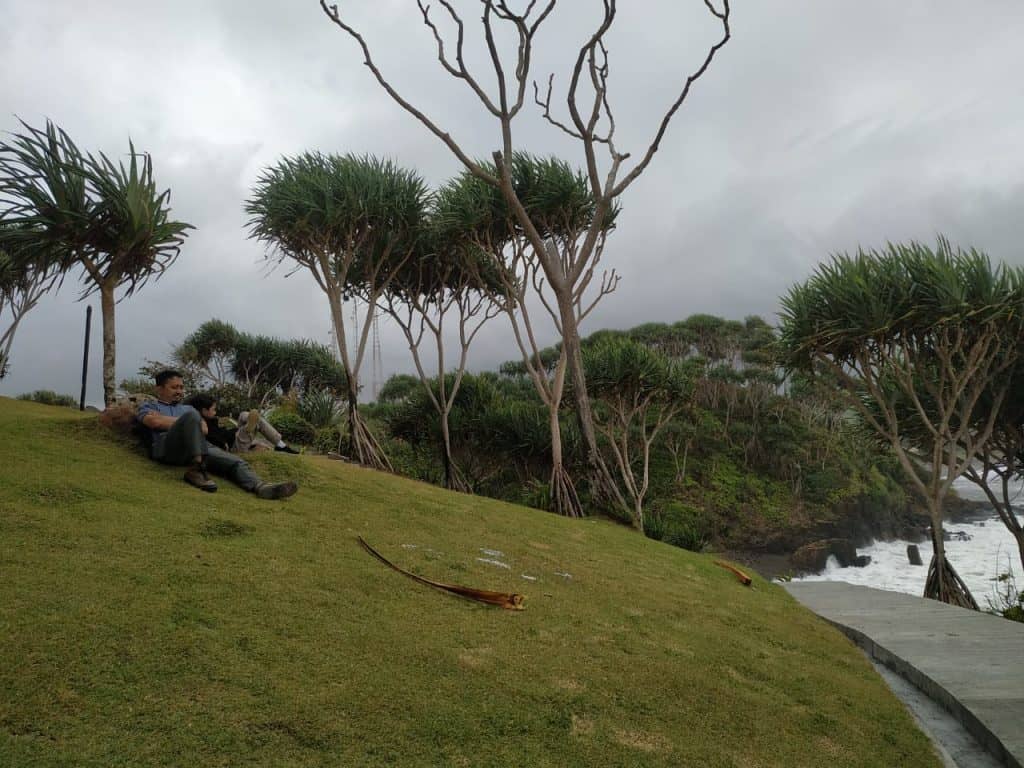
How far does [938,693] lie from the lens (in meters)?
4.78

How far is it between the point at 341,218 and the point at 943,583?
13.7m

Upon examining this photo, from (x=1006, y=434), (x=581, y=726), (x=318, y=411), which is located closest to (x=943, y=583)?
(x=1006, y=434)

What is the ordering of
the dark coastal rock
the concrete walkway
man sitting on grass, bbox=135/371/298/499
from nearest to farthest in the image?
the concrete walkway < man sitting on grass, bbox=135/371/298/499 < the dark coastal rock

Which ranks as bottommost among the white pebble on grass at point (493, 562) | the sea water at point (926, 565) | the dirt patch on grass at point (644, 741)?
the sea water at point (926, 565)

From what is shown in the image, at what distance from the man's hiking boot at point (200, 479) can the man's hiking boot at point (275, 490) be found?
0.40 metres

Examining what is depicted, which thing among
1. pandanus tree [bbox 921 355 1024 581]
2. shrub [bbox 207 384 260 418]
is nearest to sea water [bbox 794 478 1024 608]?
pandanus tree [bbox 921 355 1024 581]

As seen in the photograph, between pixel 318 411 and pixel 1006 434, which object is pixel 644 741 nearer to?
pixel 1006 434

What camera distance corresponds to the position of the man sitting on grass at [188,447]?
19.8 ft

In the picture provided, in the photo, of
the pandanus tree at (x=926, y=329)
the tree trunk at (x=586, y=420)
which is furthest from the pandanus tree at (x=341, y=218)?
the pandanus tree at (x=926, y=329)

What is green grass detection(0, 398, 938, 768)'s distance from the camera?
8.46 feet

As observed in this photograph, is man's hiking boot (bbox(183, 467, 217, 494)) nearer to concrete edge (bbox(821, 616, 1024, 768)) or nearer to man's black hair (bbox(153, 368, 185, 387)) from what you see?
man's black hair (bbox(153, 368, 185, 387))

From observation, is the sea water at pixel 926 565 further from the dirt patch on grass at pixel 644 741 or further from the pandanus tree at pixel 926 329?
the dirt patch on grass at pixel 644 741

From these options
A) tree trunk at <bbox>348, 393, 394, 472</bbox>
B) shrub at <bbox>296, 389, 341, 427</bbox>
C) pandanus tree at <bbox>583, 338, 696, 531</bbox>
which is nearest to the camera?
tree trunk at <bbox>348, 393, 394, 472</bbox>

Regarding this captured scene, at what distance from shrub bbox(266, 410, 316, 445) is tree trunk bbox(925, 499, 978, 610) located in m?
15.4
